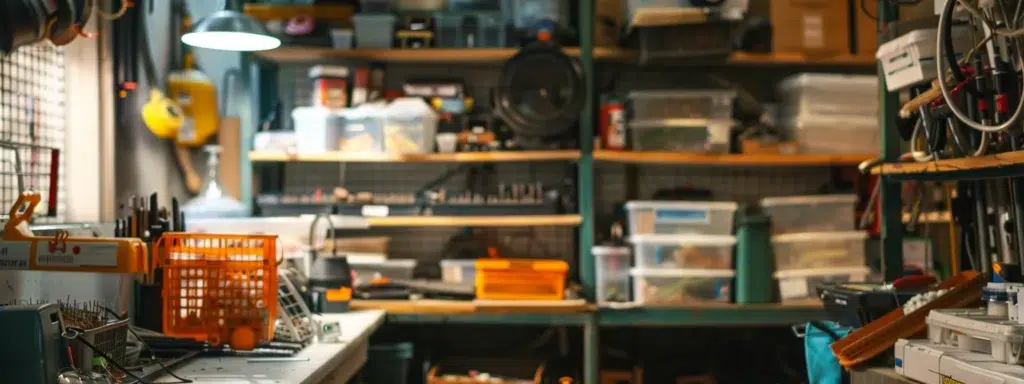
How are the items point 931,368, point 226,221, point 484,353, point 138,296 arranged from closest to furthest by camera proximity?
1. point 931,368
2. point 138,296
3. point 226,221
4. point 484,353

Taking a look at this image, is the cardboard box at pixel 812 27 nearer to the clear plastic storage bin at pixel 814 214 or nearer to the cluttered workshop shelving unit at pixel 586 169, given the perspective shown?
the cluttered workshop shelving unit at pixel 586 169

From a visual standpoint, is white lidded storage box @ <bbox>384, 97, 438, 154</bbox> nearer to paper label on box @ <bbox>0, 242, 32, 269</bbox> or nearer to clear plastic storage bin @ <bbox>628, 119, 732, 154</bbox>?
clear plastic storage bin @ <bbox>628, 119, 732, 154</bbox>

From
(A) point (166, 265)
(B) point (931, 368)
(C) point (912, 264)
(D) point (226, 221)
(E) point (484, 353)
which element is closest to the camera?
(B) point (931, 368)

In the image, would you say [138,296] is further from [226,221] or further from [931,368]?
[931,368]

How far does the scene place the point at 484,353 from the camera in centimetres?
485

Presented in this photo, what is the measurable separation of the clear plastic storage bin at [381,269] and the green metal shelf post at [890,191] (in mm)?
2192

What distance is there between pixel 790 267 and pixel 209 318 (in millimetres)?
2709

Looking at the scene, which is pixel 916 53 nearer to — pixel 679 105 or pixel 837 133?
pixel 837 133

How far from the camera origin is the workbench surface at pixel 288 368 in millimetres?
2381

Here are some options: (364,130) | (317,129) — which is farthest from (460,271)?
(317,129)

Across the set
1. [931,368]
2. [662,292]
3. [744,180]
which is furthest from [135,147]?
[931,368]

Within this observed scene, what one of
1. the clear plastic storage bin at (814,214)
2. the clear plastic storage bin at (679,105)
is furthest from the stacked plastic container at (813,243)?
the clear plastic storage bin at (679,105)

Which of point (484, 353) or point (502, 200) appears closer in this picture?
point (502, 200)

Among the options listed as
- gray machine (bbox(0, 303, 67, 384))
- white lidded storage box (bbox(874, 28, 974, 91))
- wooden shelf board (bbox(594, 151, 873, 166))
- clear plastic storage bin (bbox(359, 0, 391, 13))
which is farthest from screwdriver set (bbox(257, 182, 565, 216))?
gray machine (bbox(0, 303, 67, 384))
